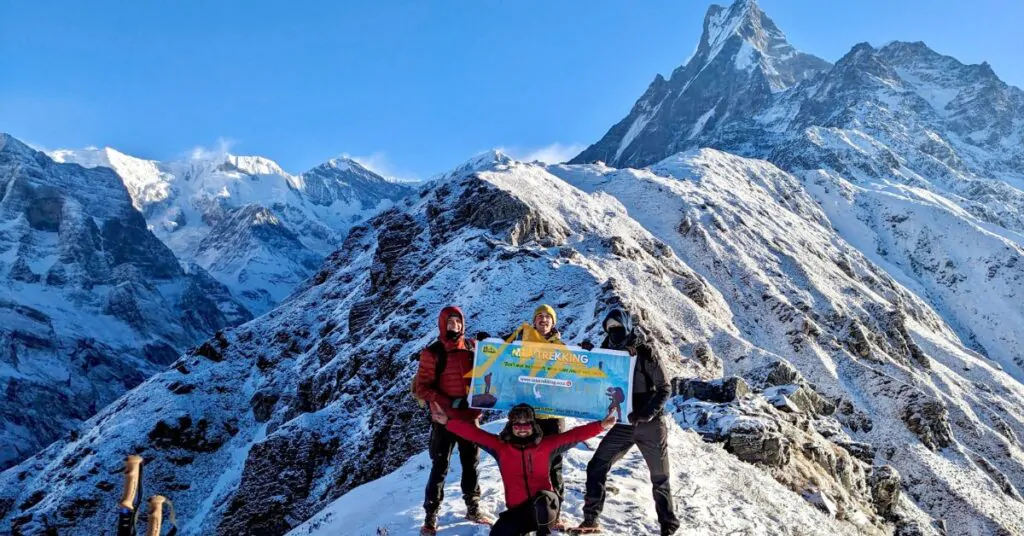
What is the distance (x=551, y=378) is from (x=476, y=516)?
102 inches

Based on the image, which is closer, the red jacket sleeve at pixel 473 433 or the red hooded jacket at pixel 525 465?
the red hooded jacket at pixel 525 465

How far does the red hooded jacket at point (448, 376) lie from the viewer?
9227 millimetres

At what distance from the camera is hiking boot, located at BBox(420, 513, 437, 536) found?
898cm

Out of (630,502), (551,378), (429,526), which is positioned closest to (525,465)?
(551,378)

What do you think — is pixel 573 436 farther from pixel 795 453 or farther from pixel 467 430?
pixel 795 453

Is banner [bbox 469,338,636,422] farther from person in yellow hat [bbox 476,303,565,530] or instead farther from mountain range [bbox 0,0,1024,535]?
mountain range [bbox 0,0,1024,535]

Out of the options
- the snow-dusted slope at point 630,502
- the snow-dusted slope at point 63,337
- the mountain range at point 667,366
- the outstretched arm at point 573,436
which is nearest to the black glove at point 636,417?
the outstretched arm at point 573,436

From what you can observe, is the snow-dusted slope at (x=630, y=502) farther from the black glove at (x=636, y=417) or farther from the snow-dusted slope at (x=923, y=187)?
the snow-dusted slope at (x=923, y=187)

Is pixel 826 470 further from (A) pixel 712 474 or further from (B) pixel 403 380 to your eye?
(B) pixel 403 380

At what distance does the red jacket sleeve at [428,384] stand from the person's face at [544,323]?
5.63ft

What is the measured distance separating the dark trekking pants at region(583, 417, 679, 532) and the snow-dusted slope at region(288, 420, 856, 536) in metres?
0.67

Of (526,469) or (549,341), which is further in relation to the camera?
(549,341)

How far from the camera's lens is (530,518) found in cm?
786

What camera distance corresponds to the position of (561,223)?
195 feet
